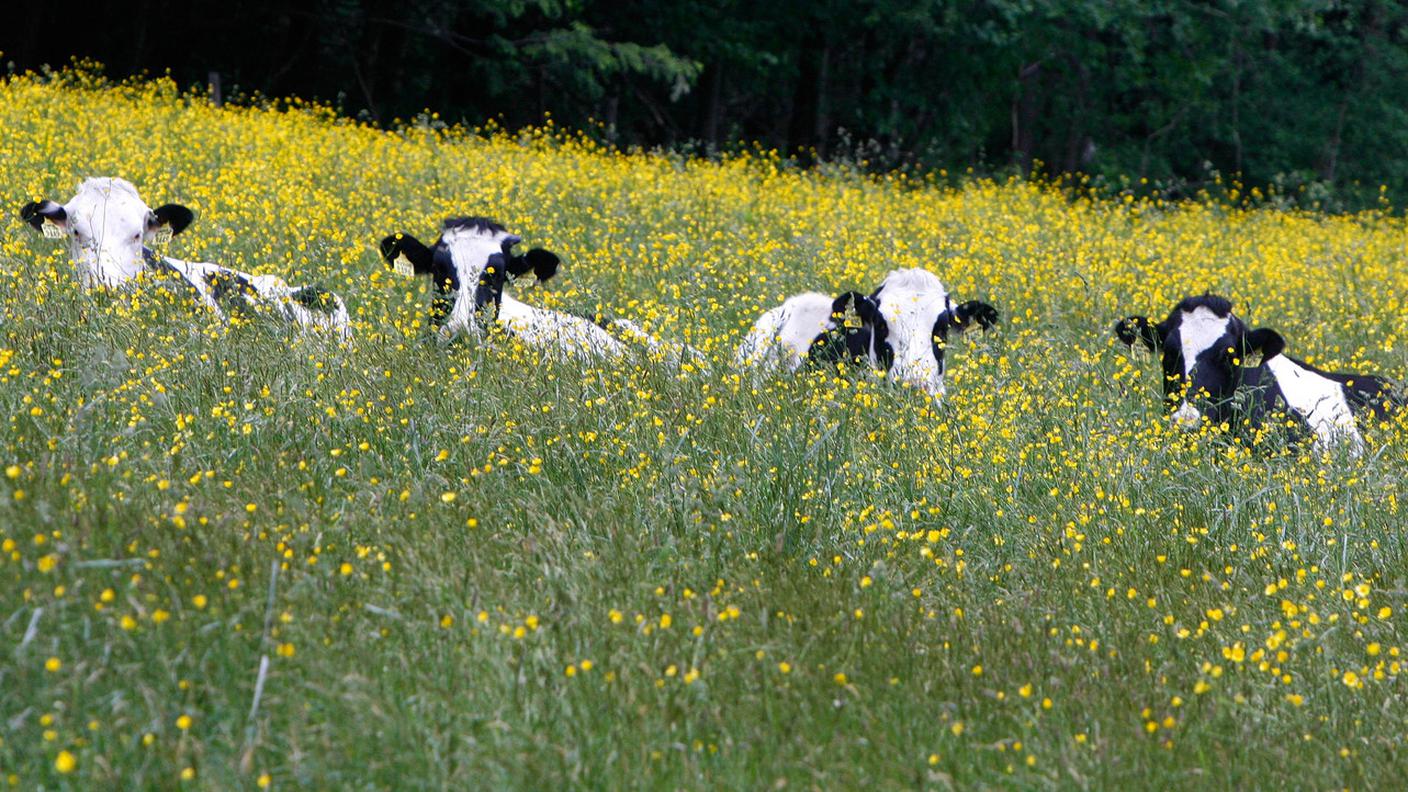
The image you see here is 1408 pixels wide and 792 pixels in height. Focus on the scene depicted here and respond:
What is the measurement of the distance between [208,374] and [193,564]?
204 cm

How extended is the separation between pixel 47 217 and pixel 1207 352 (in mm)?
6532

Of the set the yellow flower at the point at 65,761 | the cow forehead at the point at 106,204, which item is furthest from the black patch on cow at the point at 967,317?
the yellow flower at the point at 65,761

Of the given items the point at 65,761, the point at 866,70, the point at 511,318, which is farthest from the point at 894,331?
the point at 866,70

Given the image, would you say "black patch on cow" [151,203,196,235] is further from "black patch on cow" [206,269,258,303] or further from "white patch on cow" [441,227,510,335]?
"white patch on cow" [441,227,510,335]

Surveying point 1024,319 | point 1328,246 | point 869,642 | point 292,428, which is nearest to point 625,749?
point 869,642

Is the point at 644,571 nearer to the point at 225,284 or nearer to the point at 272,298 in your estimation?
the point at 272,298

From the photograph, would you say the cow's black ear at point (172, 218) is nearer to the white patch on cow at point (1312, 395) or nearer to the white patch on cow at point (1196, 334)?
the white patch on cow at point (1196, 334)

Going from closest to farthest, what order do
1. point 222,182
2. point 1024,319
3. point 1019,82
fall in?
point 1024,319 < point 222,182 < point 1019,82

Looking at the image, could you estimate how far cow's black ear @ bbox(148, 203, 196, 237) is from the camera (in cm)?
874

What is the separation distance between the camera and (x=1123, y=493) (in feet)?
19.0

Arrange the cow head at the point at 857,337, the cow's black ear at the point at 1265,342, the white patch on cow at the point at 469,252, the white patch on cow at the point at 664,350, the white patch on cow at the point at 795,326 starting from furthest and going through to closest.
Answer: the white patch on cow at the point at 795,326, the white patch on cow at the point at 469,252, the cow head at the point at 857,337, the cow's black ear at the point at 1265,342, the white patch on cow at the point at 664,350

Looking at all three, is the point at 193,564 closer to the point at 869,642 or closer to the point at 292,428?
the point at 292,428

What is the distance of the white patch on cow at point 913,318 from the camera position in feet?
25.6

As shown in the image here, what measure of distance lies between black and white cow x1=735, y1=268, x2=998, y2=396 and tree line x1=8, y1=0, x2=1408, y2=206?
13.7 metres
